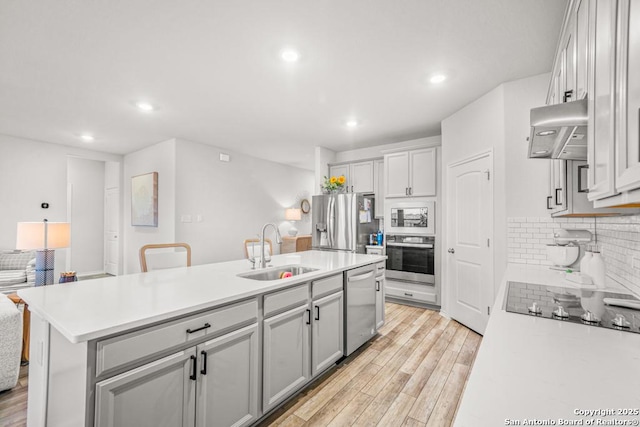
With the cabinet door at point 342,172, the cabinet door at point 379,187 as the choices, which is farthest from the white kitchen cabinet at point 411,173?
the cabinet door at point 342,172

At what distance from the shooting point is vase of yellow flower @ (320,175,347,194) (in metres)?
4.93

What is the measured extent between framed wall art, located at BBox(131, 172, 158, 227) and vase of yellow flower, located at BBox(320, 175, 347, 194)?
9.51 ft

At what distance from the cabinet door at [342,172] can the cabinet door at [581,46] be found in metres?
4.04

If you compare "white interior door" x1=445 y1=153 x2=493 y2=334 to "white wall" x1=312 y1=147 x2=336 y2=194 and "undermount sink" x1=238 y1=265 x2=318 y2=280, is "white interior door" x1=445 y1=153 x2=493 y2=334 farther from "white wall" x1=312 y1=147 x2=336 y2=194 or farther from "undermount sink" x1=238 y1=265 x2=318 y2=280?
"white wall" x1=312 y1=147 x2=336 y2=194

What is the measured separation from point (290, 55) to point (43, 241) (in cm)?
274

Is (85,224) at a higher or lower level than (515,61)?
lower

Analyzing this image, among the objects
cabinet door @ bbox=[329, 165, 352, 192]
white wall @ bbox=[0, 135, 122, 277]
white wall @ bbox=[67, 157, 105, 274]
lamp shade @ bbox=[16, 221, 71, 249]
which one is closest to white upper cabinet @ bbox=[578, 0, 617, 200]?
lamp shade @ bbox=[16, 221, 71, 249]

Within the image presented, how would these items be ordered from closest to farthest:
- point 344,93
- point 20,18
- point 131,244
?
point 20,18
point 344,93
point 131,244

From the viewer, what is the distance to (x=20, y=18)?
1900 mm

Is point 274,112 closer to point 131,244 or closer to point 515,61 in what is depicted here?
point 515,61

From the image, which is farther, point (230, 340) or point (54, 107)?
point (54, 107)

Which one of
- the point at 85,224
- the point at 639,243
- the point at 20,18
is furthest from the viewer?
the point at 85,224

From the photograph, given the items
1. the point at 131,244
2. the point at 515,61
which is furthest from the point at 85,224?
the point at 515,61

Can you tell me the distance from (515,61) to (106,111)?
4302 millimetres
